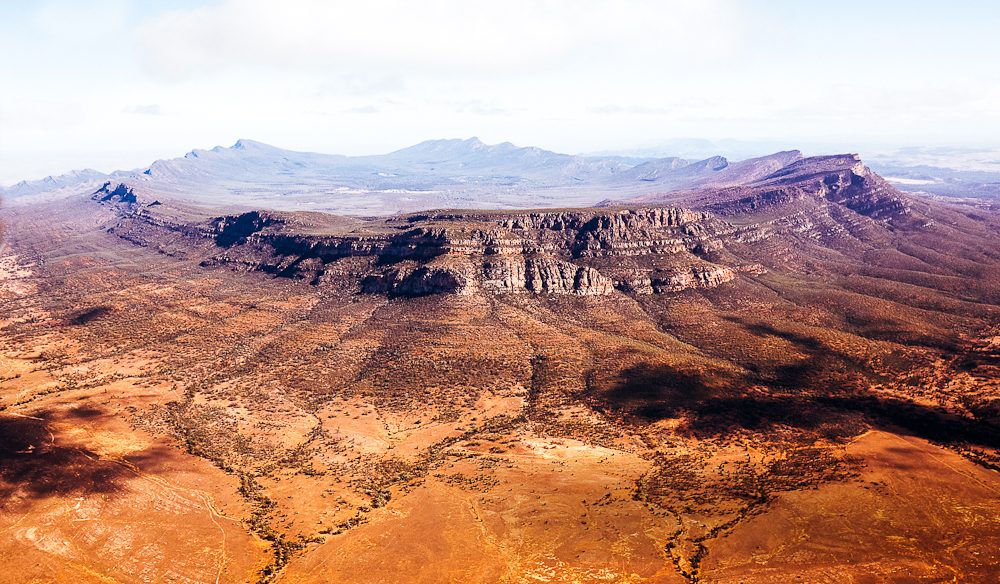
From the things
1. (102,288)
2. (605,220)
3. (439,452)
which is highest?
(605,220)

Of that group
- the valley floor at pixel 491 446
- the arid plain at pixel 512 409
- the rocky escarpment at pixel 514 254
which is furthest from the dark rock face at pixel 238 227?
the valley floor at pixel 491 446

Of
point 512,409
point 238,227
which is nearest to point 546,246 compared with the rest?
point 512,409

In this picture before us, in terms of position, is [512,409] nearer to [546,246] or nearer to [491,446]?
[491,446]

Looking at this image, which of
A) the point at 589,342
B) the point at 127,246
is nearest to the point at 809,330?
the point at 589,342

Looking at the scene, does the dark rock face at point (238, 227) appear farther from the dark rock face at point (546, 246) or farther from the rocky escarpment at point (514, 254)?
Answer: the rocky escarpment at point (514, 254)

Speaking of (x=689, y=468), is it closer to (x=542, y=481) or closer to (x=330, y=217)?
(x=542, y=481)

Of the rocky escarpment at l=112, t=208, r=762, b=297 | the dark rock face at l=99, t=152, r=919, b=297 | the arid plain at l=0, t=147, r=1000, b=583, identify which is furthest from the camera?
the dark rock face at l=99, t=152, r=919, b=297

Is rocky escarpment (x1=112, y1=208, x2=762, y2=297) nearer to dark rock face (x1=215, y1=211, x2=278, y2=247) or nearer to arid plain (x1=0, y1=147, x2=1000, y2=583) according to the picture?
arid plain (x1=0, y1=147, x2=1000, y2=583)

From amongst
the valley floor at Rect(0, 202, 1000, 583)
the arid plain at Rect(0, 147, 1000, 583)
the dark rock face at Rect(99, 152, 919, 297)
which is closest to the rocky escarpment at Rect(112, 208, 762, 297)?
the dark rock face at Rect(99, 152, 919, 297)
